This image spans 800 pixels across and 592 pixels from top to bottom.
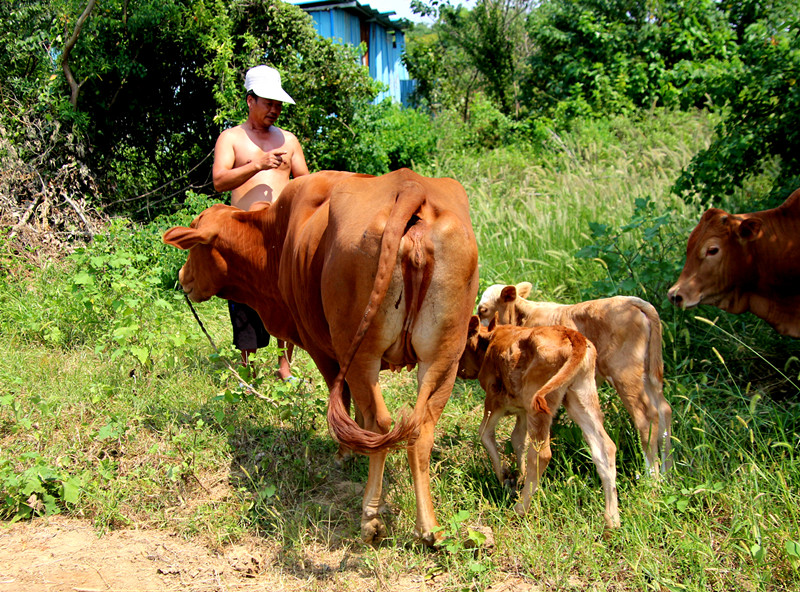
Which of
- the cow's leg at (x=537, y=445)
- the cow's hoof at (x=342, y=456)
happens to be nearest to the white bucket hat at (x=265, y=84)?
the cow's hoof at (x=342, y=456)

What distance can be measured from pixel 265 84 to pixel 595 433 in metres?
3.54

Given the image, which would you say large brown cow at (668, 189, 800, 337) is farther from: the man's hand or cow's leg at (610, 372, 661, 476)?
the man's hand

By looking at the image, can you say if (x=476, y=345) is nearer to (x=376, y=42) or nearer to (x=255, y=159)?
(x=255, y=159)

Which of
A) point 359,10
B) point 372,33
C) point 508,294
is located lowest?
point 508,294

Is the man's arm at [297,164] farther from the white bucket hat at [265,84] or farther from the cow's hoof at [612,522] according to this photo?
the cow's hoof at [612,522]

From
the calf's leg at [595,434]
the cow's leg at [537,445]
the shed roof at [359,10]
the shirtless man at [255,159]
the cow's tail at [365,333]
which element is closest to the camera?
the cow's tail at [365,333]

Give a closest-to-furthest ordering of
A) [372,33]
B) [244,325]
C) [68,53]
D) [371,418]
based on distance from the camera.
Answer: [371,418] < [244,325] < [68,53] < [372,33]

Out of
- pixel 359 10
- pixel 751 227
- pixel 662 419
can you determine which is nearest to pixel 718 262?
pixel 751 227

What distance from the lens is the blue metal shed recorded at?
670 inches

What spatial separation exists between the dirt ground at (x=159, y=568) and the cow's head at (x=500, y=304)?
7.69ft

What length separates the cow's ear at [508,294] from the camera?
5.29 m

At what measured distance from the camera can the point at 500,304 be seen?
5441mm

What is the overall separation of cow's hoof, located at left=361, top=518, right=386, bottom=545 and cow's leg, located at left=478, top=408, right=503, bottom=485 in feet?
3.18

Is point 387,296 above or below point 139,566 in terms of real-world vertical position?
above
